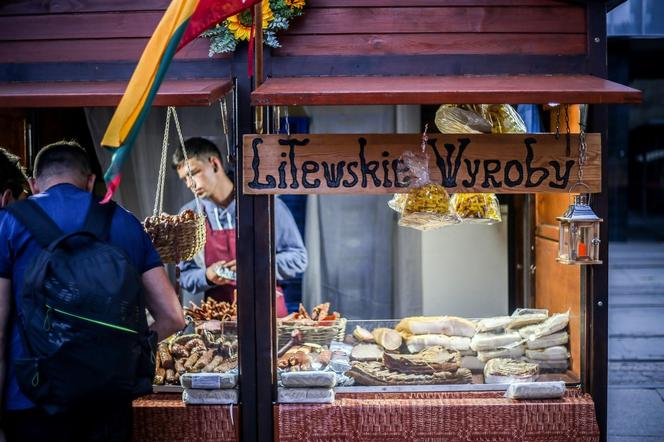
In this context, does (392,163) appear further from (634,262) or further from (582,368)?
(634,262)

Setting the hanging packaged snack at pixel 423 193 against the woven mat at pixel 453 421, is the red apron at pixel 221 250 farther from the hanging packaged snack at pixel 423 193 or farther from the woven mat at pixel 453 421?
the hanging packaged snack at pixel 423 193

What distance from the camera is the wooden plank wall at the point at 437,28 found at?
4410 millimetres

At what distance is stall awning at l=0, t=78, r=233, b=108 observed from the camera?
3818mm

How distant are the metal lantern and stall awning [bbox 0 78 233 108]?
2.13 m

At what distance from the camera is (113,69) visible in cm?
448

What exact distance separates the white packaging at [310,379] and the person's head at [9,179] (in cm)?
187

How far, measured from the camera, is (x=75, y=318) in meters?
3.14

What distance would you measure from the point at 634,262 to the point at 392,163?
14847 mm

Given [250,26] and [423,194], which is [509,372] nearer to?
[423,194]

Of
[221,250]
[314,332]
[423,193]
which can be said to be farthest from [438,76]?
[221,250]

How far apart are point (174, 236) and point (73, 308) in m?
1.49

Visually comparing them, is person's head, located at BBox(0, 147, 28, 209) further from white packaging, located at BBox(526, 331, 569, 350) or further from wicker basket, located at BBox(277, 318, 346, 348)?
white packaging, located at BBox(526, 331, 569, 350)

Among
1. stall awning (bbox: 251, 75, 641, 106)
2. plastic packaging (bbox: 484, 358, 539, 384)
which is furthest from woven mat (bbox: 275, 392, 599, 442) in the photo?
stall awning (bbox: 251, 75, 641, 106)

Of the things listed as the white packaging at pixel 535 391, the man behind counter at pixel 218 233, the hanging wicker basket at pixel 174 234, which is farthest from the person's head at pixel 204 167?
the white packaging at pixel 535 391
